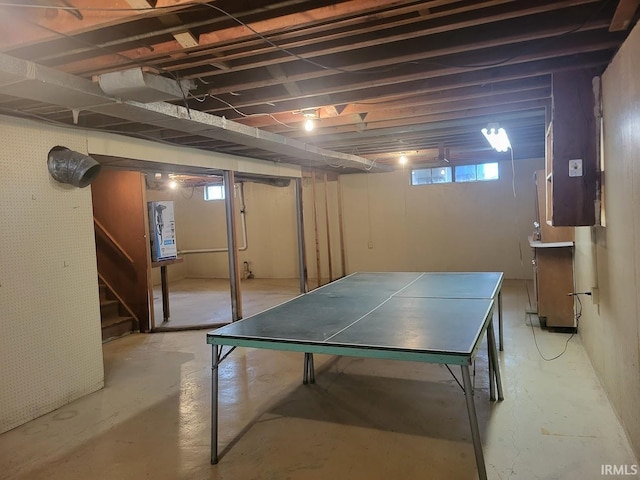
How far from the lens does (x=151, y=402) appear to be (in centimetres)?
334

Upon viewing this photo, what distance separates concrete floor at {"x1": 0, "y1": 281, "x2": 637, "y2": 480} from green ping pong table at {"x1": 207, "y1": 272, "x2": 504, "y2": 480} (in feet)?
0.89

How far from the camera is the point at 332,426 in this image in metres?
2.80

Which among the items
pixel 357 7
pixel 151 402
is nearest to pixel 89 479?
pixel 151 402

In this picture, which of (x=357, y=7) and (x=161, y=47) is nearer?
(x=357, y=7)

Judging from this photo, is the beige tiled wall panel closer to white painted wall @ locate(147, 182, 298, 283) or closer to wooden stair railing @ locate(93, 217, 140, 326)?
wooden stair railing @ locate(93, 217, 140, 326)

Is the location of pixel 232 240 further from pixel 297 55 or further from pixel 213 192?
pixel 213 192

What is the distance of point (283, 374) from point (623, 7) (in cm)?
333

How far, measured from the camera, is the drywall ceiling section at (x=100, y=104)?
7.69 feet

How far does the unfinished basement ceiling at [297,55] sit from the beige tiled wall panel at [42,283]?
36cm

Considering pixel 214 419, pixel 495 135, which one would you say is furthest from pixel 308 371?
pixel 495 135

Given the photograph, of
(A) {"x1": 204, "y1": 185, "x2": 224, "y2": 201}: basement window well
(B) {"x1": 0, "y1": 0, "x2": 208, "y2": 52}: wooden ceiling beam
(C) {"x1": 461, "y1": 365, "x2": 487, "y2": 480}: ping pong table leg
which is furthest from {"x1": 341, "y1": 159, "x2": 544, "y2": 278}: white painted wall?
(B) {"x1": 0, "y1": 0, "x2": 208, "y2": 52}: wooden ceiling beam

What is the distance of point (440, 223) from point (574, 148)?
5.30 meters

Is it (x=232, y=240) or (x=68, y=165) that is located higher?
(x=68, y=165)

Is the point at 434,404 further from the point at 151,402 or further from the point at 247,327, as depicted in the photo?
the point at 151,402
